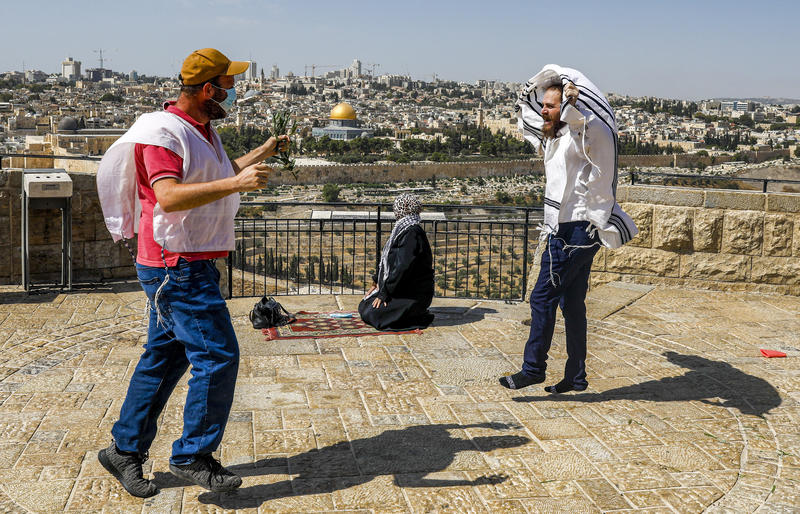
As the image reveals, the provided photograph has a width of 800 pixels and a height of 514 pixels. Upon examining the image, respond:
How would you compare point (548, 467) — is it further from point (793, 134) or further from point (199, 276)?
point (793, 134)

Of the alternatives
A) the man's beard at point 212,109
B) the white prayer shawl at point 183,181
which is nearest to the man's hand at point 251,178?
the white prayer shawl at point 183,181

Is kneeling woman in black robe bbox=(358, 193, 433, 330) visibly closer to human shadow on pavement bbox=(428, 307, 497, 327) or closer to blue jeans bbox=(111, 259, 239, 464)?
human shadow on pavement bbox=(428, 307, 497, 327)

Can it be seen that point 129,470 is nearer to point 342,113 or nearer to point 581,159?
point 581,159

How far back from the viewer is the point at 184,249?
2.70 m

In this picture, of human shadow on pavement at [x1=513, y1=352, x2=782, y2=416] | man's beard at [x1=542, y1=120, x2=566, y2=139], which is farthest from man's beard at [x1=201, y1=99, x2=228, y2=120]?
human shadow on pavement at [x1=513, y1=352, x2=782, y2=416]

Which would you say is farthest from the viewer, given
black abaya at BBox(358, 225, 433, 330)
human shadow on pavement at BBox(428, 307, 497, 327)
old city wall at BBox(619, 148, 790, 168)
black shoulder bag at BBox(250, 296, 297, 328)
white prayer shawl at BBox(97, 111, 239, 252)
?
old city wall at BBox(619, 148, 790, 168)

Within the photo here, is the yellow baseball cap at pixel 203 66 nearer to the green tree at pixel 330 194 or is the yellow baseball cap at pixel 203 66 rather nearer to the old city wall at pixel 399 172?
the green tree at pixel 330 194

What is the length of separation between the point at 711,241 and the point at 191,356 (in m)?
5.21

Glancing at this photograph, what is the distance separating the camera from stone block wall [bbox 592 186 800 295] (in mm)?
6539

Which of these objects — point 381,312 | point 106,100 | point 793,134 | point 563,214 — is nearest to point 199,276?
point 381,312

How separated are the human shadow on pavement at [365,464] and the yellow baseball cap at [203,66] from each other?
152cm

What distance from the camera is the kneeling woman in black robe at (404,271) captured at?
13.8 feet

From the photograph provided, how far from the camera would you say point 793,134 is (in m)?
130

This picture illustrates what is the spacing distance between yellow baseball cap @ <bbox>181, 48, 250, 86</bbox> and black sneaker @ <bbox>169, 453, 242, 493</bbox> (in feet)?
4.43
